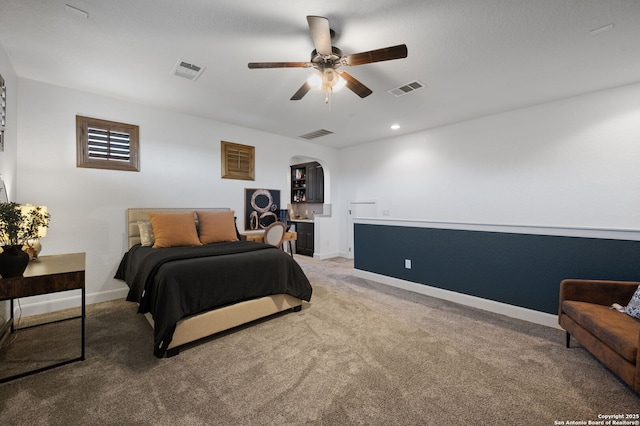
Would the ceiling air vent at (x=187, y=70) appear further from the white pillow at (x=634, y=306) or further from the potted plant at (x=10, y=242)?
the white pillow at (x=634, y=306)

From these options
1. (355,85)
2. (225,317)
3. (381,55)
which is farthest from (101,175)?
(381,55)

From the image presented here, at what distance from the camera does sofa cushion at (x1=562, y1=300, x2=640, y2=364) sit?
163 centimetres

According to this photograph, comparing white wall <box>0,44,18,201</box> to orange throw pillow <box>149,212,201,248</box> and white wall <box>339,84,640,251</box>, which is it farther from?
white wall <box>339,84,640,251</box>

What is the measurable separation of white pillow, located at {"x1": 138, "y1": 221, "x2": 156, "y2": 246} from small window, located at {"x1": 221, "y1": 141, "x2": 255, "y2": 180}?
1488mm

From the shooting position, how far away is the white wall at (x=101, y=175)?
9.79 ft

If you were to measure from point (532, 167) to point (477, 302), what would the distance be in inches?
86.9

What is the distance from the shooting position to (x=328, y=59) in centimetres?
221

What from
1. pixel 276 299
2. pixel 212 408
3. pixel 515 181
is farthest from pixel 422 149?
pixel 212 408

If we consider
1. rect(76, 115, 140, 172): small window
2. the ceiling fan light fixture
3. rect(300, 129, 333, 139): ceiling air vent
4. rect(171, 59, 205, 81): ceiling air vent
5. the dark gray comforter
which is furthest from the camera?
rect(300, 129, 333, 139): ceiling air vent

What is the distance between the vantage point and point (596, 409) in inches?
62.6

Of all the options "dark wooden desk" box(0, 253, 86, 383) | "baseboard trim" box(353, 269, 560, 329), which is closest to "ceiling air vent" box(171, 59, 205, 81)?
"dark wooden desk" box(0, 253, 86, 383)

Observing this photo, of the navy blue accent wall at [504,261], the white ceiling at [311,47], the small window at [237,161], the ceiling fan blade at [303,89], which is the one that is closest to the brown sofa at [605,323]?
the navy blue accent wall at [504,261]

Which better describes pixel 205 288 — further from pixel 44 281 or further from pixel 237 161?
pixel 237 161

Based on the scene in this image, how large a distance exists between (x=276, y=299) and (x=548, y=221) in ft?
12.8
